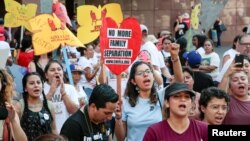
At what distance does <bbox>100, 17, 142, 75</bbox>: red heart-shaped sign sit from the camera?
6.13 metres

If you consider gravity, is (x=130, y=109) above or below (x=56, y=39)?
below

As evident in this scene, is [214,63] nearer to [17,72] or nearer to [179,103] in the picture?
[17,72]

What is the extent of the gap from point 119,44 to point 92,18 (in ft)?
5.79

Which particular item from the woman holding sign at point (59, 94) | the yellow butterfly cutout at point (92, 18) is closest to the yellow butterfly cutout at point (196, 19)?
the yellow butterfly cutout at point (92, 18)

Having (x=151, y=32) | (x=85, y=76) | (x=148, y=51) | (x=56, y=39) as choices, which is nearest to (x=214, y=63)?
(x=148, y=51)

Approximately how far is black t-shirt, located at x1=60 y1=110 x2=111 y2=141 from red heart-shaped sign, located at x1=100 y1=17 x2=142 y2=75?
1.58 m

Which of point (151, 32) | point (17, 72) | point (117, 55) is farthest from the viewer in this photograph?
point (151, 32)

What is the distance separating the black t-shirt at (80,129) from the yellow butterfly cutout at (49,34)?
10.1ft

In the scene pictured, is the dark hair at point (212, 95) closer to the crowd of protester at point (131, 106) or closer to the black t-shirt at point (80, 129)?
the crowd of protester at point (131, 106)

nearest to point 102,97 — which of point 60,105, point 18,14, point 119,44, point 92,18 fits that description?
point 60,105

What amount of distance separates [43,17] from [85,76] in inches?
63.6

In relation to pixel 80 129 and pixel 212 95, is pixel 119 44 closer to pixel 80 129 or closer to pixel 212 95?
pixel 212 95

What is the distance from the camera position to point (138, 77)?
5.45 metres

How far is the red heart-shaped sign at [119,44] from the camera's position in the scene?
613cm
